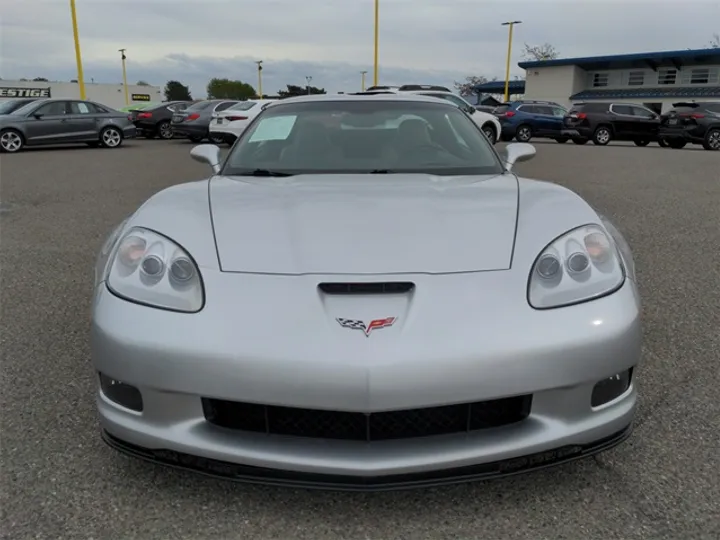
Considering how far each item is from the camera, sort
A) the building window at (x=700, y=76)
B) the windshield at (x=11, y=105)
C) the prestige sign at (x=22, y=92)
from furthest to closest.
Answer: the prestige sign at (x=22, y=92)
the building window at (x=700, y=76)
the windshield at (x=11, y=105)

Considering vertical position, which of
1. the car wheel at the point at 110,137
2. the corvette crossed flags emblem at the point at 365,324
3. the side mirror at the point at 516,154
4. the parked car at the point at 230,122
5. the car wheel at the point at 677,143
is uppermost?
the side mirror at the point at 516,154

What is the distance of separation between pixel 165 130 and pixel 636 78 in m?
38.9

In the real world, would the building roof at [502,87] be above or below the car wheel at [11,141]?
above

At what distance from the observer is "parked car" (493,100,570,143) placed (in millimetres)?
21875

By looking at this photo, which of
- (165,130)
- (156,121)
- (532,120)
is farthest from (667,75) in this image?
(156,121)

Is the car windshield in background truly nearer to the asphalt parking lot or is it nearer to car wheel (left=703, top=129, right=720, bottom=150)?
the asphalt parking lot

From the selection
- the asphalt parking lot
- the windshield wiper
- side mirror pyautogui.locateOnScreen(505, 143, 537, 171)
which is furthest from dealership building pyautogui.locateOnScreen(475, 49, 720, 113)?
the windshield wiper

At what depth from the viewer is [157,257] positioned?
196 centimetres

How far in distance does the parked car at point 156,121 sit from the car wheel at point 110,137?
435 centimetres

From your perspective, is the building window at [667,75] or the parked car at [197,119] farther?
the building window at [667,75]

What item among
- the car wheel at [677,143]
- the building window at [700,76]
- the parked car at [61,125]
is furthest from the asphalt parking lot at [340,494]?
the building window at [700,76]

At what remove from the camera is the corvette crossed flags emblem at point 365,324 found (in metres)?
1.68

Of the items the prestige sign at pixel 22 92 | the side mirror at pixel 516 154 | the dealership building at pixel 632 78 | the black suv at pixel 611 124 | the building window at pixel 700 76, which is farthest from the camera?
the prestige sign at pixel 22 92

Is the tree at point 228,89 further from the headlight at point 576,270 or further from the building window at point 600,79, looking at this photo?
the headlight at point 576,270
